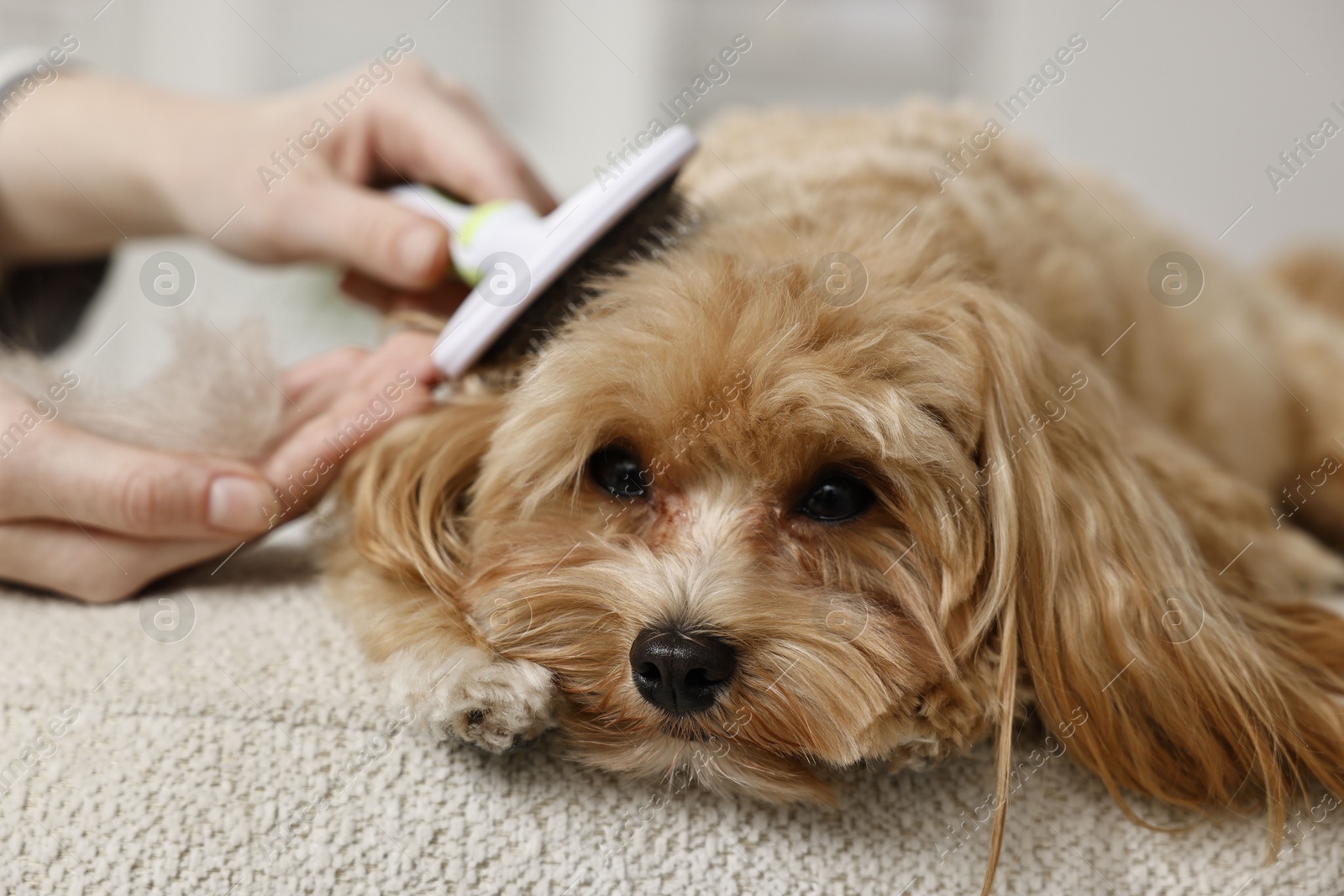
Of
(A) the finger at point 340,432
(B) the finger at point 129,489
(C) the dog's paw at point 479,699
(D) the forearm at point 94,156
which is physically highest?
(C) the dog's paw at point 479,699

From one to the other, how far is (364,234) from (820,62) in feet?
11.3

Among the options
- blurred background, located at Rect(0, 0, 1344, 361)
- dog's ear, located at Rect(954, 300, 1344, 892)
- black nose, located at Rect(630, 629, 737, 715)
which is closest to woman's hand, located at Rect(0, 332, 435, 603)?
black nose, located at Rect(630, 629, 737, 715)

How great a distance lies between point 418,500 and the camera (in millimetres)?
1358

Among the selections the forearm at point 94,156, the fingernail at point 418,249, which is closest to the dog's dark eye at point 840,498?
the fingernail at point 418,249

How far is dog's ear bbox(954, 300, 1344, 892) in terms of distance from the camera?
112 centimetres

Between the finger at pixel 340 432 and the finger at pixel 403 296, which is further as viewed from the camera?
the finger at pixel 403 296

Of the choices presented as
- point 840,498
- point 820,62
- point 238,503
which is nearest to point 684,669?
point 840,498

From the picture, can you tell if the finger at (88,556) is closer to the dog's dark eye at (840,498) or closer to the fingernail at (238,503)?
the fingernail at (238,503)

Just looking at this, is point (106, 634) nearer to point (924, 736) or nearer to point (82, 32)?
point (924, 736)

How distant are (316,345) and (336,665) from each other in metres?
2.50

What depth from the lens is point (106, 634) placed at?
1.27 metres

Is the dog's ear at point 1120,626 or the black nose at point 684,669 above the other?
the dog's ear at point 1120,626

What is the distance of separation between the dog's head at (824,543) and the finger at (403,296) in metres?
0.43

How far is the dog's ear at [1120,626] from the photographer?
112 cm
